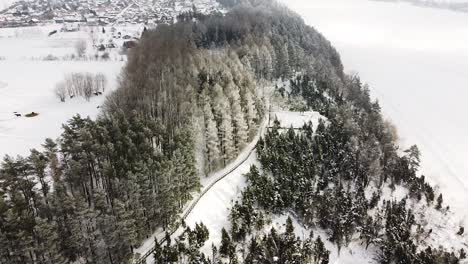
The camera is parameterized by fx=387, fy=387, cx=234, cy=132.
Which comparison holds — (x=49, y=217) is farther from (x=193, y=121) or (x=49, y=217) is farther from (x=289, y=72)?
(x=289, y=72)

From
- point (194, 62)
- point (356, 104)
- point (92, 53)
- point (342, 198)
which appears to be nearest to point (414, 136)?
point (356, 104)

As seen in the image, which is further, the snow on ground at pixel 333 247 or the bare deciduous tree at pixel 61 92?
the bare deciduous tree at pixel 61 92

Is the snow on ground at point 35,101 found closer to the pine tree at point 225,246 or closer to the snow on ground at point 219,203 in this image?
the snow on ground at point 219,203

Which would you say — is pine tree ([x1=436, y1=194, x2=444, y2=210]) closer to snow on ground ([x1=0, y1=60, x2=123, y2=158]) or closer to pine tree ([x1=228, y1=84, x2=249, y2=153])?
pine tree ([x1=228, y1=84, x2=249, y2=153])

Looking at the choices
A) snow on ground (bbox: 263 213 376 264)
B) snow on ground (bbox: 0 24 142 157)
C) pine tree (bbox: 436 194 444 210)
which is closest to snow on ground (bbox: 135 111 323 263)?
snow on ground (bbox: 263 213 376 264)

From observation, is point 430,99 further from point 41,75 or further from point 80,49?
point 80,49

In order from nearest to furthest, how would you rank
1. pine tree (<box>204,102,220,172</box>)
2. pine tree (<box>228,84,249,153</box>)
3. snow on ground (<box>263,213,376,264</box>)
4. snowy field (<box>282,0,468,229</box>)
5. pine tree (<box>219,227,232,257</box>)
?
pine tree (<box>219,227,232,257</box>)
snow on ground (<box>263,213,376,264</box>)
pine tree (<box>204,102,220,172</box>)
pine tree (<box>228,84,249,153</box>)
snowy field (<box>282,0,468,229</box>)

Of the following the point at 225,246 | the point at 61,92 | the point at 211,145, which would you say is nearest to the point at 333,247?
the point at 225,246

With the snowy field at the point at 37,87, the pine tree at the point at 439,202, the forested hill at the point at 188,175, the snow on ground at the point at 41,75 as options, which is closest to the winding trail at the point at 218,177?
the forested hill at the point at 188,175
